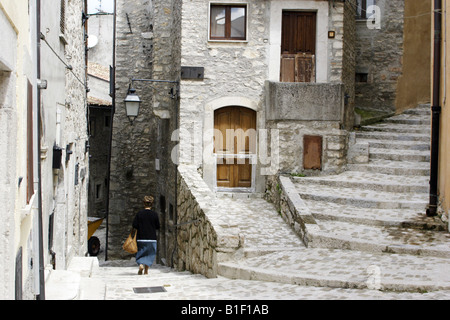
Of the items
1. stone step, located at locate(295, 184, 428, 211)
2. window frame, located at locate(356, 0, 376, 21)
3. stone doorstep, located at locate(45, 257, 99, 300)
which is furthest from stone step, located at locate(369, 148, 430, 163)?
stone doorstep, located at locate(45, 257, 99, 300)

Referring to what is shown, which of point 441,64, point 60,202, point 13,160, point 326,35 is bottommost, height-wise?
point 60,202

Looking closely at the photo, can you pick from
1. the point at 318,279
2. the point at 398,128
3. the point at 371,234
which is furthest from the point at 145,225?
the point at 398,128

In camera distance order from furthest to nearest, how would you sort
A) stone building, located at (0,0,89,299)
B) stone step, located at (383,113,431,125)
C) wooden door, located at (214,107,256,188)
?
stone step, located at (383,113,431,125) < wooden door, located at (214,107,256,188) < stone building, located at (0,0,89,299)

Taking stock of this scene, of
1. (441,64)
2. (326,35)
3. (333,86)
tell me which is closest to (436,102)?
(441,64)

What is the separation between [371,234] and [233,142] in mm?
4498

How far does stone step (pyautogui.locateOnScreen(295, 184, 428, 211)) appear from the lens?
10.3 metres

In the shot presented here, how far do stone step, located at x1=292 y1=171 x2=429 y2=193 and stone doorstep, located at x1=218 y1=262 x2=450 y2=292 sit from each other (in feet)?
13.5

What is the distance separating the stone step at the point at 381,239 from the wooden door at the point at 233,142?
351 cm

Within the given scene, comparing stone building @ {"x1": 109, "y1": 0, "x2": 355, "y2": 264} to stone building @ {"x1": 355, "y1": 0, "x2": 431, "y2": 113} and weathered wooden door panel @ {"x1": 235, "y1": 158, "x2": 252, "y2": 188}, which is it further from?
stone building @ {"x1": 355, "y1": 0, "x2": 431, "y2": 113}

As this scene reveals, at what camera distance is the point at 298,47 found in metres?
12.8

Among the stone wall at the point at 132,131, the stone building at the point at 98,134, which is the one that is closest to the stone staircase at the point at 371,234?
the stone wall at the point at 132,131

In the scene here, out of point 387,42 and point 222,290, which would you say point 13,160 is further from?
point 387,42

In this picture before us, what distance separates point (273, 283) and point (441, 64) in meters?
5.44

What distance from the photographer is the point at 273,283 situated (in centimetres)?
743
